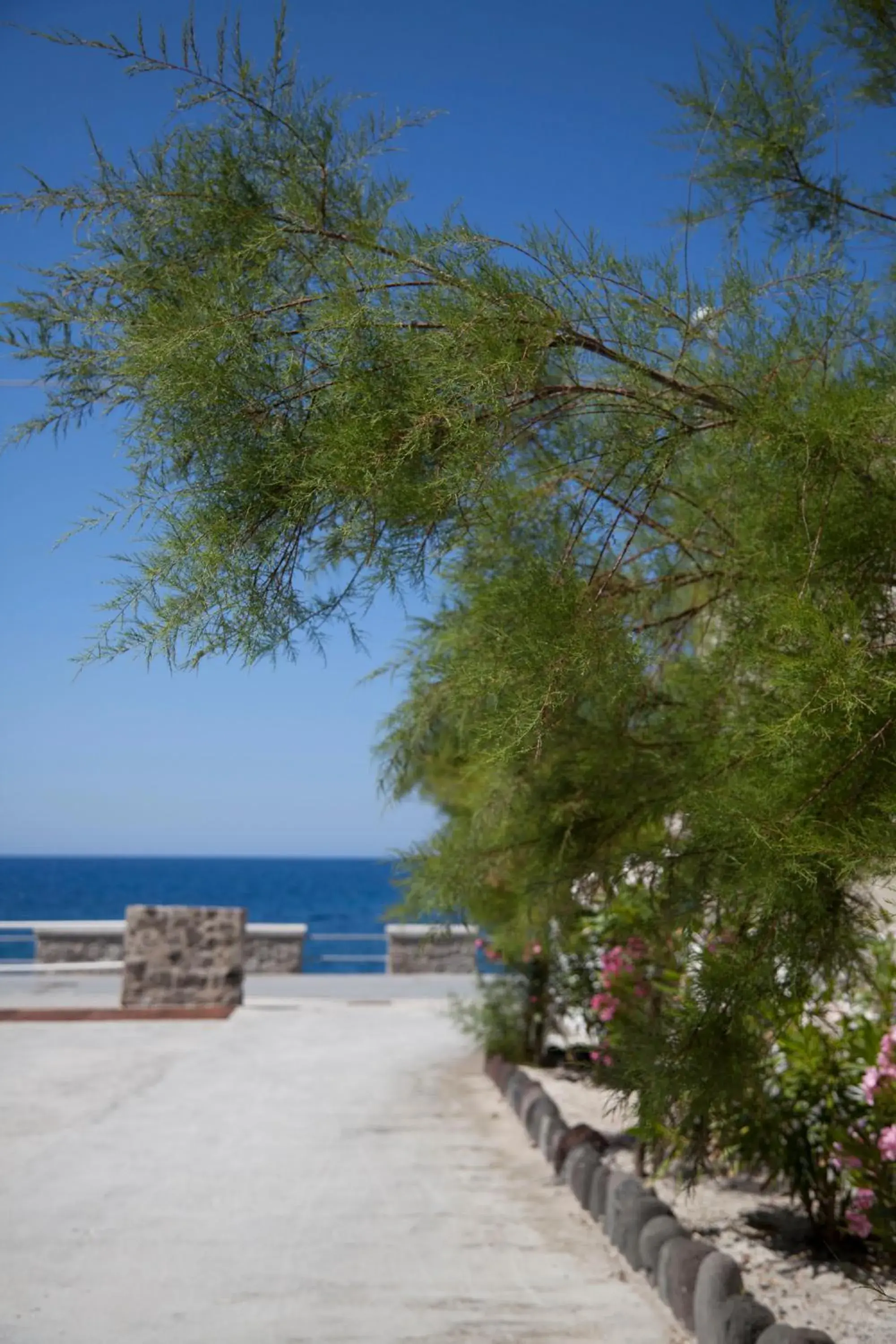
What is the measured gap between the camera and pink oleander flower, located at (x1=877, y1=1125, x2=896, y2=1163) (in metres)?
3.61

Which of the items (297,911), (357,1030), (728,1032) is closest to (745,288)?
(728,1032)

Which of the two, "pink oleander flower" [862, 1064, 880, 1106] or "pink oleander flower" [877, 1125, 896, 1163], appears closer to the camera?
"pink oleander flower" [877, 1125, 896, 1163]

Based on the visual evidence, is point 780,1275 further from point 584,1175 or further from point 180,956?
point 180,956

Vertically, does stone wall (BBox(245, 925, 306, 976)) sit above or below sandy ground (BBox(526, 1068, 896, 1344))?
above

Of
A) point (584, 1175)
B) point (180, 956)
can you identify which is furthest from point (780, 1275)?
point (180, 956)

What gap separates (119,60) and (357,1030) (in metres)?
8.31

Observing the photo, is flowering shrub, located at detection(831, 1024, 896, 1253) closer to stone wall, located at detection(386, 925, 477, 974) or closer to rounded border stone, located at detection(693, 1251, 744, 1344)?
rounded border stone, located at detection(693, 1251, 744, 1344)

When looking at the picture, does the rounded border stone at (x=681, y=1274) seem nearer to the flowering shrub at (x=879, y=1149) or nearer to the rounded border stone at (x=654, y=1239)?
the rounded border stone at (x=654, y=1239)

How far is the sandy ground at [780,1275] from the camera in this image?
3.57 meters

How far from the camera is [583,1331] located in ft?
11.5

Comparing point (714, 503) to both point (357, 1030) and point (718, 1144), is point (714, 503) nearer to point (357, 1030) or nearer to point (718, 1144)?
point (718, 1144)

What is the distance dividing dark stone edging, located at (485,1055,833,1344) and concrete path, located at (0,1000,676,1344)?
0.08 meters

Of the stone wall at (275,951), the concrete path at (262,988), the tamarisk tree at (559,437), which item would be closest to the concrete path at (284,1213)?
the tamarisk tree at (559,437)

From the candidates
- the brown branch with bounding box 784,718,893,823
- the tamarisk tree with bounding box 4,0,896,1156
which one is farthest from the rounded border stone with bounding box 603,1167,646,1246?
the brown branch with bounding box 784,718,893,823
